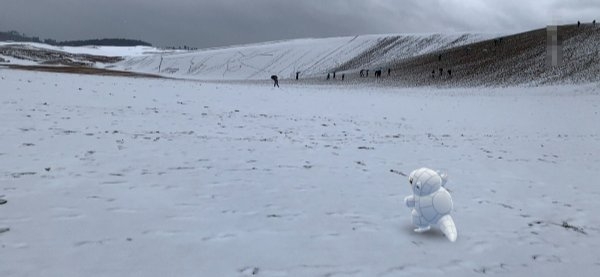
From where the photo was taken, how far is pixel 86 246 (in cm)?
529

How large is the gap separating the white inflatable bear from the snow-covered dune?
81874 mm

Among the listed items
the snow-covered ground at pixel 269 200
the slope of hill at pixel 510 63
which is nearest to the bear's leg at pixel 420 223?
the snow-covered ground at pixel 269 200

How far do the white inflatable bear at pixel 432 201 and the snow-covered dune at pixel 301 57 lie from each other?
81.9 m

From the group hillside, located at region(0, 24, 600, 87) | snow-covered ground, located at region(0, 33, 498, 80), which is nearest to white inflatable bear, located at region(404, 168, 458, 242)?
hillside, located at region(0, 24, 600, 87)

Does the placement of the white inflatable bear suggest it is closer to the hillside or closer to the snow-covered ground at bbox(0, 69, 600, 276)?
the snow-covered ground at bbox(0, 69, 600, 276)

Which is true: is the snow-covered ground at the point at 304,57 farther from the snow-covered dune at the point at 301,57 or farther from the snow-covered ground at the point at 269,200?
the snow-covered ground at the point at 269,200

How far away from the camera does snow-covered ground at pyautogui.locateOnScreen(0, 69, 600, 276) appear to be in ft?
17.2

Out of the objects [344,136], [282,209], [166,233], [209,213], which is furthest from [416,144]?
[166,233]

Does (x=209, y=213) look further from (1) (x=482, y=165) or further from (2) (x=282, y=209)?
(1) (x=482, y=165)

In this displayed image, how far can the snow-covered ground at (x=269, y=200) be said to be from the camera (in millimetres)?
5254

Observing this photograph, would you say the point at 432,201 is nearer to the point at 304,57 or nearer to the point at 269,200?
the point at 269,200

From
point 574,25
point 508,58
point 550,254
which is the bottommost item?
point 550,254

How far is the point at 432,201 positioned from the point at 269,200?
2802 mm

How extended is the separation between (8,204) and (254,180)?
407 cm
